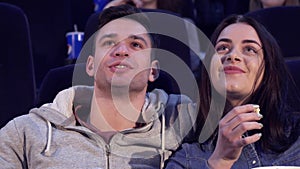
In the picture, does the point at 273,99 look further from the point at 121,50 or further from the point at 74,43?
the point at 74,43

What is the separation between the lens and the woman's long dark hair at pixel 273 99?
73.4 inches

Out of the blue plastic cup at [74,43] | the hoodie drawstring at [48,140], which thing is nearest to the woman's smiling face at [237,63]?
the hoodie drawstring at [48,140]

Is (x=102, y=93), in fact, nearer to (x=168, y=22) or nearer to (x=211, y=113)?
(x=211, y=113)

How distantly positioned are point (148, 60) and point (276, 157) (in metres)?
0.46

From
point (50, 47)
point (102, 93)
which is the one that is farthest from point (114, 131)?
point (50, 47)

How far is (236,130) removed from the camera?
159cm

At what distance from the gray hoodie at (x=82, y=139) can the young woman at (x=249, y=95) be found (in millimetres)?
68

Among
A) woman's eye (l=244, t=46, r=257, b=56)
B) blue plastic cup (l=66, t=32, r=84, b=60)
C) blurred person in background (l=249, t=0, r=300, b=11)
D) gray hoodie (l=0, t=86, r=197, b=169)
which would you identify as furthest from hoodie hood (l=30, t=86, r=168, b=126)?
blurred person in background (l=249, t=0, r=300, b=11)

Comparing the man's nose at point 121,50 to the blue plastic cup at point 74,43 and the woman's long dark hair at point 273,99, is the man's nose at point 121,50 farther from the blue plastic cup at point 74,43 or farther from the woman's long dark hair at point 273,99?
the blue plastic cup at point 74,43

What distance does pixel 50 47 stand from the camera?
9.75 ft

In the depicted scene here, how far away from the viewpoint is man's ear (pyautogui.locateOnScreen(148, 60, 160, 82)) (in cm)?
206

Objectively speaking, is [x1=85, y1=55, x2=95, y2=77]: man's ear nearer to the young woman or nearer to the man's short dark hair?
the man's short dark hair

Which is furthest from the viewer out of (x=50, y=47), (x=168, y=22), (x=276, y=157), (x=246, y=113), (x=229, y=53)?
(x=50, y=47)

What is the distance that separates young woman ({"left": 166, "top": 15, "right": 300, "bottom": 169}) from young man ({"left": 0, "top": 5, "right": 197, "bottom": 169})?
0.08 m
